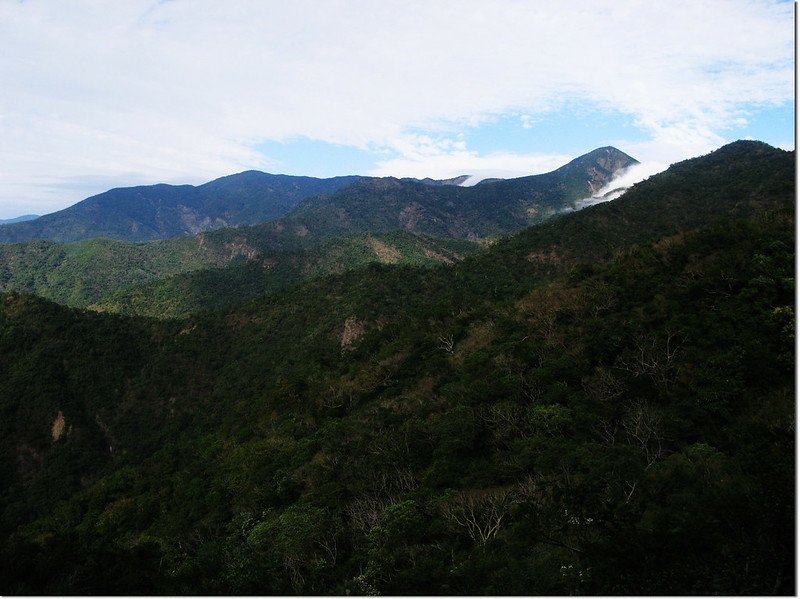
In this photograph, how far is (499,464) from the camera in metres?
28.2

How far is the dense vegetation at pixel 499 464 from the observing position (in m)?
16.0

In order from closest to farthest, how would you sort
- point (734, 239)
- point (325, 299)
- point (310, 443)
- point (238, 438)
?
point (734, 239)
point (310, 443)
point (238, 438)
point (325, 299)

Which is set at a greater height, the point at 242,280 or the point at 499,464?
the point at 242,280

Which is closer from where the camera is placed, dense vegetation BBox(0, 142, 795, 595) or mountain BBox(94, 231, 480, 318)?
dense vegetation BBox(0, 142, 795, 595)

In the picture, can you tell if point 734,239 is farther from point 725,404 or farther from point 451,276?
point 451,276

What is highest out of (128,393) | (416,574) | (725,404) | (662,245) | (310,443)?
(662,245)

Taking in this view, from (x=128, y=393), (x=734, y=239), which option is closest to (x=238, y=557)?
(x=734, y=239)

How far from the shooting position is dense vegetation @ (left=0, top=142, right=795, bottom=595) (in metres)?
16.0

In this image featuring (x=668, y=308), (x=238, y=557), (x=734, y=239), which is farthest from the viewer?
(x=734, y=239)

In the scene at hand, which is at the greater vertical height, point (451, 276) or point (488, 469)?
point (451, 276)

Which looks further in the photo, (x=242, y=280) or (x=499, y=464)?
(x=242, y=280)

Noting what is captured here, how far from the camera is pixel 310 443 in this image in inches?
1654

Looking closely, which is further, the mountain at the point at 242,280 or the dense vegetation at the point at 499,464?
the mountain at the point at 242,280

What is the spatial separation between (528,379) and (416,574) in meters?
19.2
